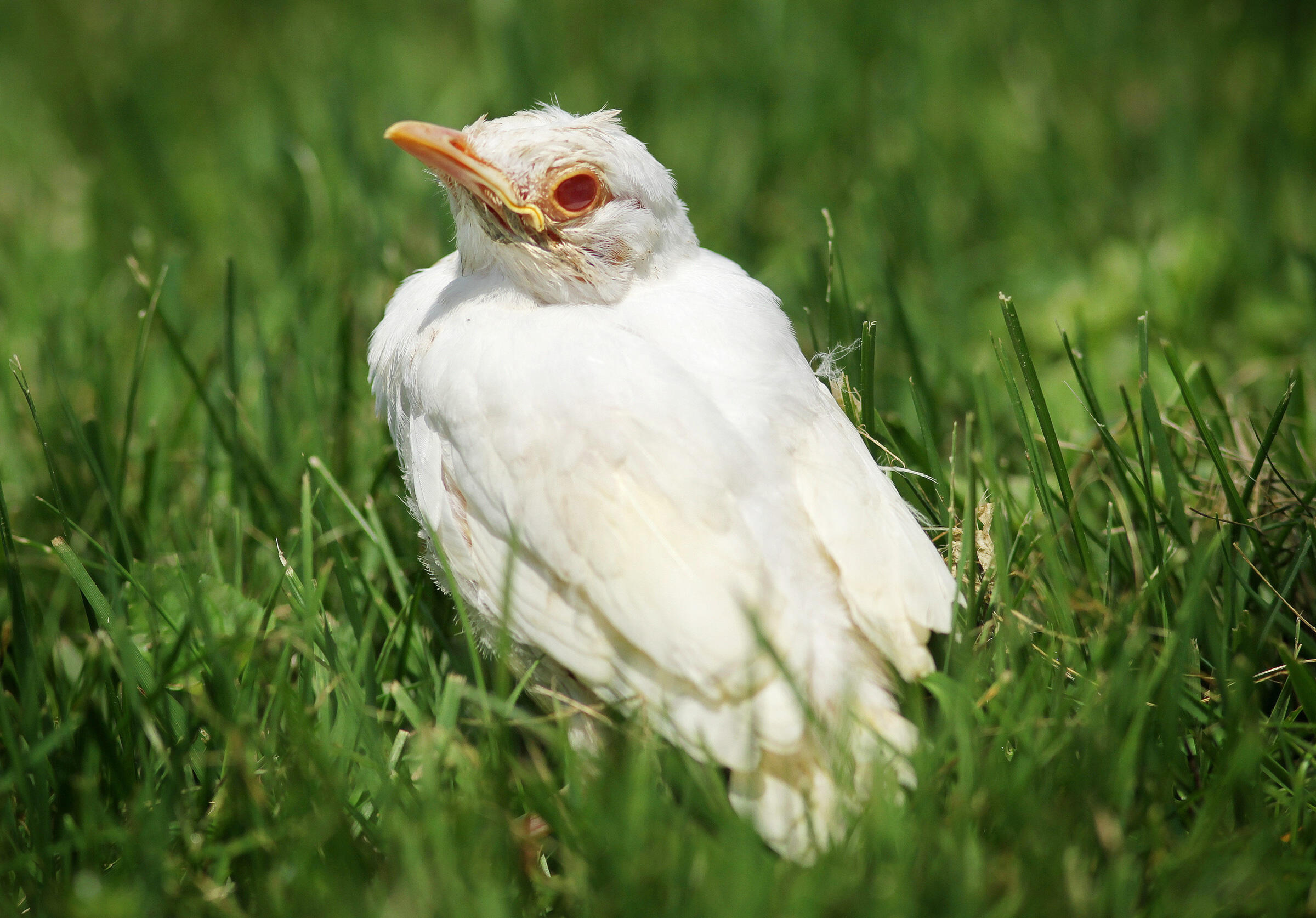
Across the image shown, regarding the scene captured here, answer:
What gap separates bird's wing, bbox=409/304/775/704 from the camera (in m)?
1.55

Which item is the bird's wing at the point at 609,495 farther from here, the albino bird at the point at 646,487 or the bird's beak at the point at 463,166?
the bird's beak at the point at 463,166

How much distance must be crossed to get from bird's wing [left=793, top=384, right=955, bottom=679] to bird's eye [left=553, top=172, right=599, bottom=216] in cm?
64

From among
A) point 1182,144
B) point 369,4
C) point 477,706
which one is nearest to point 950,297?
point 1182,144

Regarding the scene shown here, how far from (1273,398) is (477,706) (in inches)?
98.3

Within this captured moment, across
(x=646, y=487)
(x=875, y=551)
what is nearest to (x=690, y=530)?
(x=646, y=487)

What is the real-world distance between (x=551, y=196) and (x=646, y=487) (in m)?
0.69

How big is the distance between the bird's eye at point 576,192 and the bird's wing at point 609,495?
0.27 metres

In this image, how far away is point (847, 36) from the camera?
514 cm

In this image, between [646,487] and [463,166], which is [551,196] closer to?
[463,166]

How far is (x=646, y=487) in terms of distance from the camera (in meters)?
1.64

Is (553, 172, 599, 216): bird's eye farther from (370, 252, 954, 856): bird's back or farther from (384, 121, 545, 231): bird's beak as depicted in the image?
(370, 252, 954, 856): bird's back

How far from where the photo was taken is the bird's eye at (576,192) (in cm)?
199

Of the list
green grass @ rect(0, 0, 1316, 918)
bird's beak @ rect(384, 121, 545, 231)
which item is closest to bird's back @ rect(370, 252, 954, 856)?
green grass @ rect(0, 0, 1316, 918)

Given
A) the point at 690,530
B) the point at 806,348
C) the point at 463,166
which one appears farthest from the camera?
the point at 806,348
